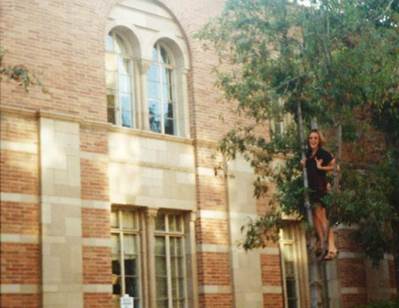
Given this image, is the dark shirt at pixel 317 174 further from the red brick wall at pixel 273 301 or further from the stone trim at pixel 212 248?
the red brick wall at pixel 273 301

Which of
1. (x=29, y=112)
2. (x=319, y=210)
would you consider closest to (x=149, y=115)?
(x=29, y=112)

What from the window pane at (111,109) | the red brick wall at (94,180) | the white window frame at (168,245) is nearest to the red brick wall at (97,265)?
the red brick wall at (94,180)

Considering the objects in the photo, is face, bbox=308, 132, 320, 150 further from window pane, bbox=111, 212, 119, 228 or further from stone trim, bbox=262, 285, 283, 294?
stone trim, bbox=262, 285, 283, 294

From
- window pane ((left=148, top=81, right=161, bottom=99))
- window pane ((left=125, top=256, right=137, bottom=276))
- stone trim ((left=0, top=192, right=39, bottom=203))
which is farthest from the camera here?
window pane ((left=148, top=81, right=161, bottom=99))

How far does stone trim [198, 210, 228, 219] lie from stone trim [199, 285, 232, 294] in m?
1.46

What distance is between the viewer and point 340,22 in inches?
631

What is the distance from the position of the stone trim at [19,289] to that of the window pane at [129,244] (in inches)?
97.3

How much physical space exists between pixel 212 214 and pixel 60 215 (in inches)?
153

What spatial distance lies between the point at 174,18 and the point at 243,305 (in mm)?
6326

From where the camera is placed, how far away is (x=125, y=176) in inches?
695

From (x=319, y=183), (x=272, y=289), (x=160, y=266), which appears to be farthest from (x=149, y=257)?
Result: (x=319, y=183)

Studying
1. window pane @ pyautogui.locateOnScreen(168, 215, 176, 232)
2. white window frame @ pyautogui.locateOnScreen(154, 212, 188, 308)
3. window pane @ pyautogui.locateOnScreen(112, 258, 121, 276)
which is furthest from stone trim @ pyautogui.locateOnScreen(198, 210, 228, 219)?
window pane @ pyautogui.locateOnScreen(112, 258, 121, 276)

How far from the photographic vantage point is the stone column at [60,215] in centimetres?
1592

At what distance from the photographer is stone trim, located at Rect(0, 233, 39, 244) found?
50.8 feet
